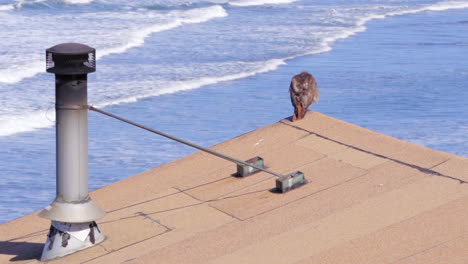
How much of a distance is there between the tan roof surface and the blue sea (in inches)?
37.9

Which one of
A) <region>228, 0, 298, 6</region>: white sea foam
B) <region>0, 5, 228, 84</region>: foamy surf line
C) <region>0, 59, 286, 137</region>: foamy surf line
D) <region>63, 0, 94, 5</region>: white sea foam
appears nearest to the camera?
<region>0, 59, 286, 137</region>: foamy surf line

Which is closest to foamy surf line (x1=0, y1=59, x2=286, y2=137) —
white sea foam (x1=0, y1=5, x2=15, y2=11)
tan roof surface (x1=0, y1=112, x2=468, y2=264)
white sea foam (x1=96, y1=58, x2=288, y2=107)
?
white sea foam (x1=96, y1=58, x2=288, y2=107)

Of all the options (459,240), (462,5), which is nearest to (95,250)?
(459,240)

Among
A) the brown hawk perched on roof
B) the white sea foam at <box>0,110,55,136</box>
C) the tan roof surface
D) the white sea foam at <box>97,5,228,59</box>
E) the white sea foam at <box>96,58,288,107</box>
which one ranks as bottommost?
the white sea foam at <box>97,5,228,59</box>

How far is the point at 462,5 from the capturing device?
31000mm

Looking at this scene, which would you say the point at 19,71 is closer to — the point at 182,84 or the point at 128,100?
the point at 182,84

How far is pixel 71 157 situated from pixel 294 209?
1.24 m

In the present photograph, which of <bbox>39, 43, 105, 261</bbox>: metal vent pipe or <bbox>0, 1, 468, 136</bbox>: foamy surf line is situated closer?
<bbox>39, 43, 105, 261</bbox>: metal vent pipe

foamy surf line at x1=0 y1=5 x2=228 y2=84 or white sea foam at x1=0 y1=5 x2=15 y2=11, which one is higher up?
foamy surf line at x1=0 y1=5 x2=228 y2=84

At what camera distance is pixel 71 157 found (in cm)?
461

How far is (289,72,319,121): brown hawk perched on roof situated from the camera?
6.28 meters

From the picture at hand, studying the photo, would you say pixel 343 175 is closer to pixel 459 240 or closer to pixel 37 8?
pixel 459 240

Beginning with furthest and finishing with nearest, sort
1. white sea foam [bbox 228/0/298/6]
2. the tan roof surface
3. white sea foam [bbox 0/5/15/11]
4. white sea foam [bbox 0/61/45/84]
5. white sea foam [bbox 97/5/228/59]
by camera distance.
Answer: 1. white sea foam [bbox 228/0/298/6]
2. white sea foam [bbox 0/5/15/11]
3. white sea foam [bbox 97/5/228/59]
4. white sea foam [bbox 0/61/45/84]
5. the tan roof surface

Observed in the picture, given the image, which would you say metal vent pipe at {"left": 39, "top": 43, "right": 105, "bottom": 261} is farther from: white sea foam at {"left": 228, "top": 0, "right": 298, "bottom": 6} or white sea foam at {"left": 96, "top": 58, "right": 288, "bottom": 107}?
white sea foam at {"left": 228, "top": 0, "right": 298, "bottom": 6}
